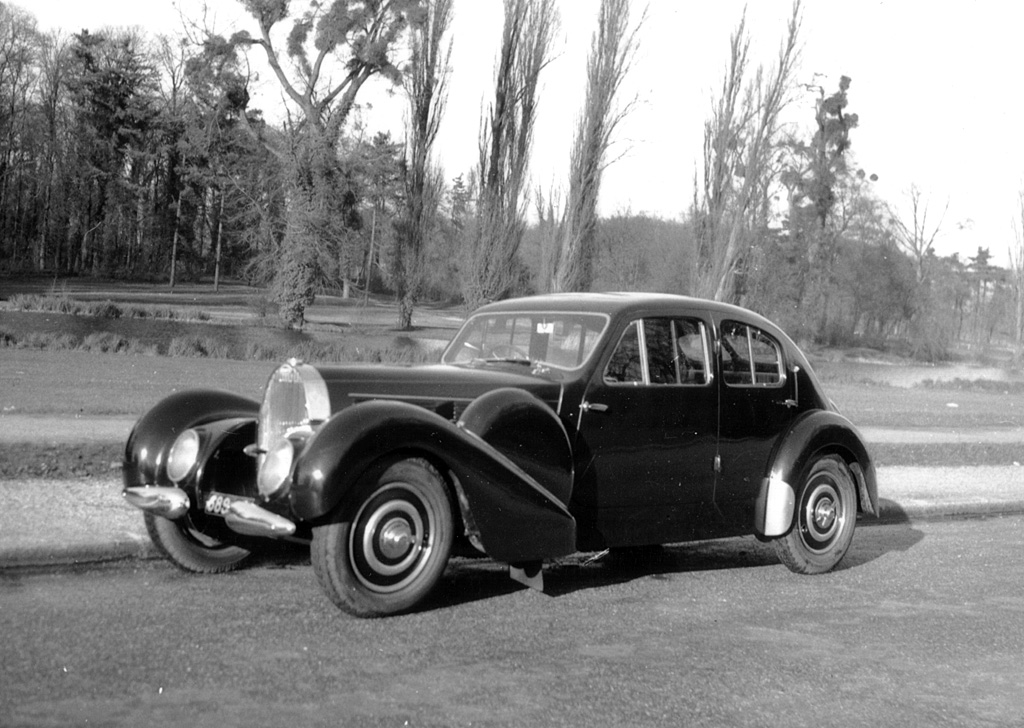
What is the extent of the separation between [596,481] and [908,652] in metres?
2.07

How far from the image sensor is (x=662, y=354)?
7.71 m

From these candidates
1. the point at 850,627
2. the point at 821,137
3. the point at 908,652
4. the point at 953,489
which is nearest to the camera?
the point at 908,652

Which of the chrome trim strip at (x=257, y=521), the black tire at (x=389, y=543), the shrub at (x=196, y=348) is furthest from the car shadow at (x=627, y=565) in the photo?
the shrub at (x=196, y=348)

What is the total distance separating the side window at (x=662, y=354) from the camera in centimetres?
746

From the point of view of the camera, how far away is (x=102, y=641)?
534 centimetres

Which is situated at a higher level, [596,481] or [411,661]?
[596,481]

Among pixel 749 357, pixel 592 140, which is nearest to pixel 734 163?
pixel 592 140

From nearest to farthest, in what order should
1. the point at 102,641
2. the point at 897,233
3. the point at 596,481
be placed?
the point at 102,641 < the point at 596,481 < the point at 897,233

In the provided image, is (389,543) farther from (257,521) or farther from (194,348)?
(194,348)

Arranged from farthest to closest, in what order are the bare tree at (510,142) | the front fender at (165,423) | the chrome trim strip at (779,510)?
the bare tree at (510,142) → the chrome trim strip at (779,510) → the front fender at (165,423)

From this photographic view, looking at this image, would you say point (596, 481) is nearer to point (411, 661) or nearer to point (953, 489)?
point (411, 661)

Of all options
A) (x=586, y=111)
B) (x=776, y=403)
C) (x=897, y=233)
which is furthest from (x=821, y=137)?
(x=776, y=403)

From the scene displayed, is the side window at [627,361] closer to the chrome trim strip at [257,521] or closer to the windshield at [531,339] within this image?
the windshield at [531,339]

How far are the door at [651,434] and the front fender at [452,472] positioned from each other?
45 centimetres
